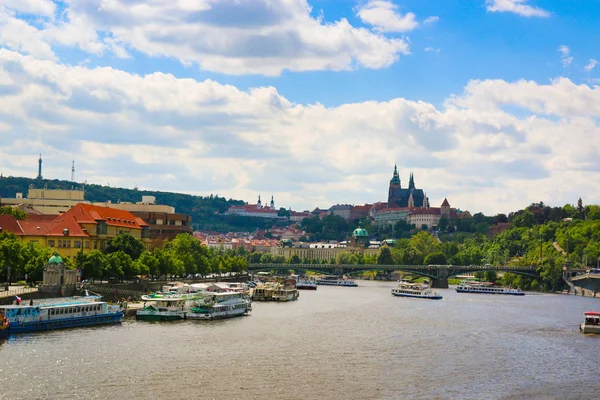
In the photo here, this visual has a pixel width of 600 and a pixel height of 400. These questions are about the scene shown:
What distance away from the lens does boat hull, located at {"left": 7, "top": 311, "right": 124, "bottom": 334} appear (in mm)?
75562

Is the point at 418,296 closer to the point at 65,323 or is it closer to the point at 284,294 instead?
the point at 284,294

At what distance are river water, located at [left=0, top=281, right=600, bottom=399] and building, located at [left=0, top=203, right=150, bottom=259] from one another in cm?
3060

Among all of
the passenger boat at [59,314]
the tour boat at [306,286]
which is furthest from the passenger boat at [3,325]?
the tour boat at [306,286]

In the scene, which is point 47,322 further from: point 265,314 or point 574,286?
point 574,286

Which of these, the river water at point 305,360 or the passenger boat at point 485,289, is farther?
the passenger boat at point 485,289

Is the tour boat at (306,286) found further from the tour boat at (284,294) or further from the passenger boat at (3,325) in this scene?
the passenger boat at (3,325)

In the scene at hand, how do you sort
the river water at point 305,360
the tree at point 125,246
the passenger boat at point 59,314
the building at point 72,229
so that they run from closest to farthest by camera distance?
the river water at point 305,360, the passenger boat at point 59,314, the building at point 72,229, the tree at point 125,246

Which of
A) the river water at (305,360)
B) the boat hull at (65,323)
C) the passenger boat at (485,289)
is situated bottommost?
the river water at (305,360)

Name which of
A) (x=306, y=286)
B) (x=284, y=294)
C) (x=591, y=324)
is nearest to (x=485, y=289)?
(x=306, y=286)

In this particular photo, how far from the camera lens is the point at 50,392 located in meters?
53.7

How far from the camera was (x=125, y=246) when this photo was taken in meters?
125

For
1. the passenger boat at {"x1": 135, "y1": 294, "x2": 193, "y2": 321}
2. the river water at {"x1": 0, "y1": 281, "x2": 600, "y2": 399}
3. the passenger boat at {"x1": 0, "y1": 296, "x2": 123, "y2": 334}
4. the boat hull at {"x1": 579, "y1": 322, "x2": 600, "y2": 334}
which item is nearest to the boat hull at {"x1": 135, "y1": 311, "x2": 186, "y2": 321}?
the passenger boat at {"x1": 135, "y1": 294, "x2": 193, "y2": 321}

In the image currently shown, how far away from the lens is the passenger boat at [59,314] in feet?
249

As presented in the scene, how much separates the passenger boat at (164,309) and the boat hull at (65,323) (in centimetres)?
393
